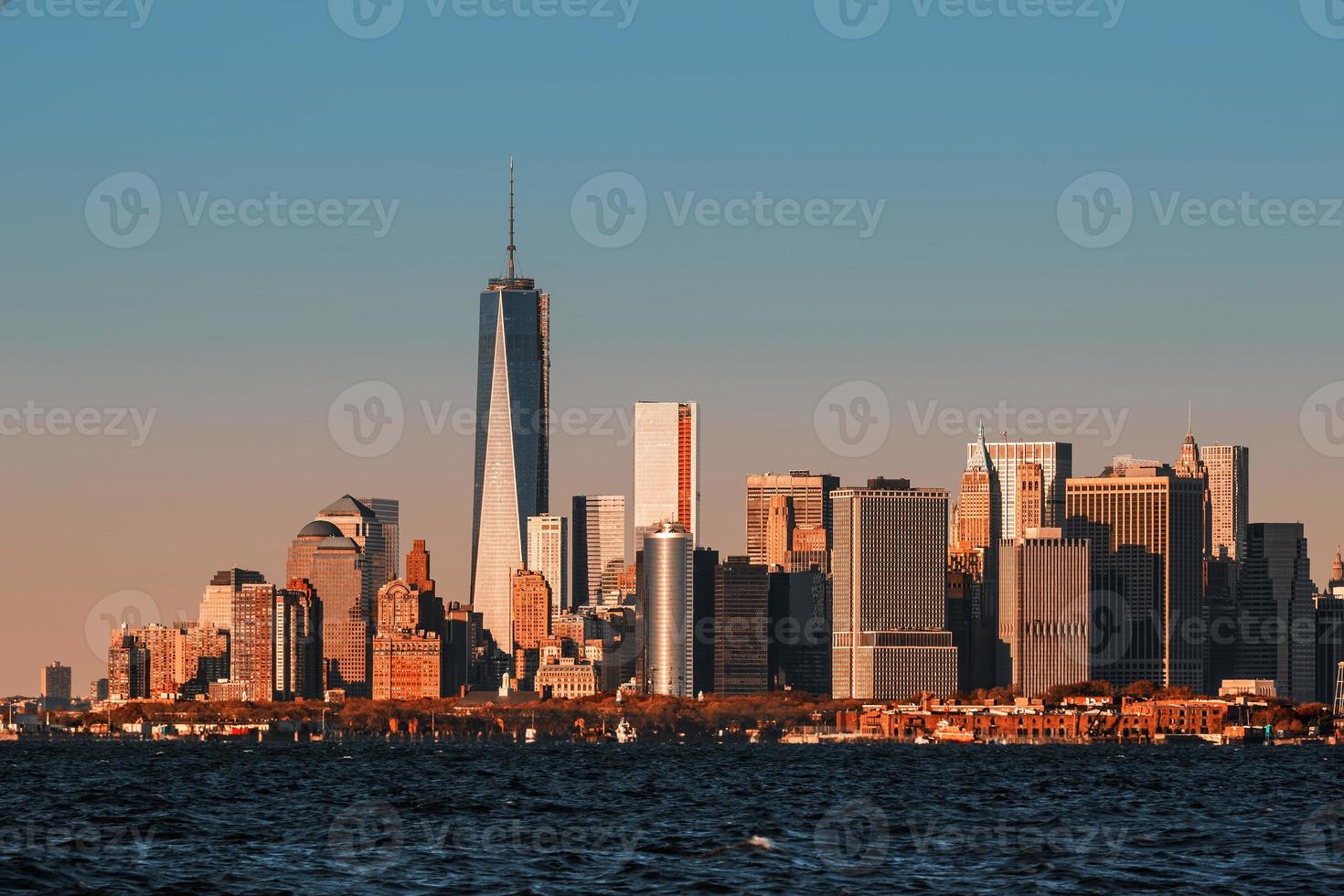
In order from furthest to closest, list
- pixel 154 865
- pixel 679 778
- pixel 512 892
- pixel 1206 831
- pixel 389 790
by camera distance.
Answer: pixel 679 778 < pixel 389 790 < pixel 1206 831 < pixel 154 865 < pixel 512 892

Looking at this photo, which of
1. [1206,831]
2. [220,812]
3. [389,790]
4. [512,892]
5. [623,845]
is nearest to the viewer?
[512,892]

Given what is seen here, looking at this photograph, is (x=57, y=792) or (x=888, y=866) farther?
(x=57, y=792)

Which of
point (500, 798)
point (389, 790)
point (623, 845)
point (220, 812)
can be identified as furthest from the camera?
point (389, 790)

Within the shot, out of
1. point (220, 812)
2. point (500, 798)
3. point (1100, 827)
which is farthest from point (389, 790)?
point (1100, 827)

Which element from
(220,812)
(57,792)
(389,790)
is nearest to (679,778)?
(389,790)

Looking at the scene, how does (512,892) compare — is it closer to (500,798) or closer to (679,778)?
(500,798)

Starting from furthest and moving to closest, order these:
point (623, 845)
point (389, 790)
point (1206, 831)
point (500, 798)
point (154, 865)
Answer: point (389, 790), point (500, 798), point (1206, 831), point (623, 845), point (154, 865)
